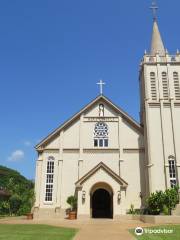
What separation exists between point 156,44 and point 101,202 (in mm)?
21229

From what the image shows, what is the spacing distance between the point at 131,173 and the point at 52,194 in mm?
9064

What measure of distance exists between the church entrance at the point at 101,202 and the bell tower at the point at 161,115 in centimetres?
559

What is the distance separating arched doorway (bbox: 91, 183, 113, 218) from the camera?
3160 cm

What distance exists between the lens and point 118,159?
31594 mm

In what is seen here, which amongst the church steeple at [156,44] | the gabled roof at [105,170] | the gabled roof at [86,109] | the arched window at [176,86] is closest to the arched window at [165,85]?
the arched window at [176,86]

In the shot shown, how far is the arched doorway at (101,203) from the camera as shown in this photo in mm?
31602

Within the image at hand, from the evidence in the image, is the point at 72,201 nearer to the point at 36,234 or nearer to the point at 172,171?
the point at 172,171

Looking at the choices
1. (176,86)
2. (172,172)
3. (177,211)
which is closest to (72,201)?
(177,211)

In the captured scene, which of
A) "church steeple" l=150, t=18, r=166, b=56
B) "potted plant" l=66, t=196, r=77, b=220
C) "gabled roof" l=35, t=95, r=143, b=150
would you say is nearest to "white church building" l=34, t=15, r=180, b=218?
"gabled roof" l=35, t=95, r=143, b=150

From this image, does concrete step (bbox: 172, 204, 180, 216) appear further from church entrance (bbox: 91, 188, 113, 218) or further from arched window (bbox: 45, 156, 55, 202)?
arched window (bbox: 45, 156, 55, 202)

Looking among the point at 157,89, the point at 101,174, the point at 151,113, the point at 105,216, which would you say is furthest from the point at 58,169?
the point at 157,89

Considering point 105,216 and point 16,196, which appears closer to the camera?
point 105,216

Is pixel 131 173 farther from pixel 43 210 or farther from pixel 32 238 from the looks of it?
pixel 32 238

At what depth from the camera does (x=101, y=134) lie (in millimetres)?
32906
